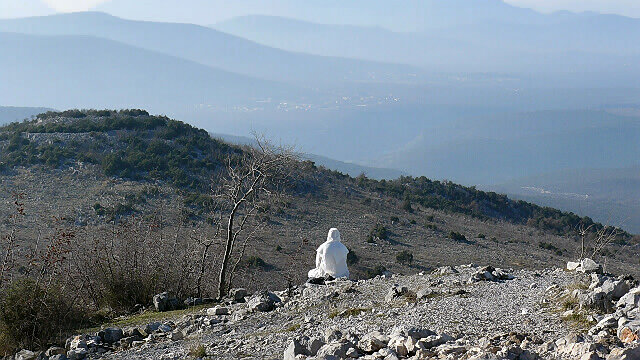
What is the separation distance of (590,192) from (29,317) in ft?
269

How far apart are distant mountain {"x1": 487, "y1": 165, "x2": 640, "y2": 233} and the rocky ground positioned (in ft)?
148

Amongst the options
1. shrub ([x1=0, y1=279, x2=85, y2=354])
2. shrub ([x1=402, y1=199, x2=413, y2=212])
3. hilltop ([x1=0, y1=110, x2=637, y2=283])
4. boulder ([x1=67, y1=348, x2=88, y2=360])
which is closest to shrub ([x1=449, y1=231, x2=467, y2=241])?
hilltop ([x1=0, y1=110, x2=637, y2=283])

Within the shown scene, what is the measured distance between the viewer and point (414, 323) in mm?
8391

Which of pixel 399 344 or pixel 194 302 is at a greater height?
pixel 399 344

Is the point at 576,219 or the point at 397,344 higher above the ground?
the point at 397,344

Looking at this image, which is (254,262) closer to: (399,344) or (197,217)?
(197,217)

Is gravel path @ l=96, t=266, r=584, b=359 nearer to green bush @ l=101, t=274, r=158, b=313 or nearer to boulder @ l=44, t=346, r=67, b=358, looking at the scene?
boulder @ l=44, t=346, r=67, b=358

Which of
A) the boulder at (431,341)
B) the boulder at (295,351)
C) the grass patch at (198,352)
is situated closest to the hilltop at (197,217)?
the grass patch at (198,352)

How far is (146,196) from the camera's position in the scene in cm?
2886

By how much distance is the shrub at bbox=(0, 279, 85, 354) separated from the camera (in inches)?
391

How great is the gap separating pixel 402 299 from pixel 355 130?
16815cm

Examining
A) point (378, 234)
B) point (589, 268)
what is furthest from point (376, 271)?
point (589, 268)

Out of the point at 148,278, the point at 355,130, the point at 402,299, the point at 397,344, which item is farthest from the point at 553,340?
the point at 355,130

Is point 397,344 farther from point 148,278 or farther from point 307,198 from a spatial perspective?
point 307,198
